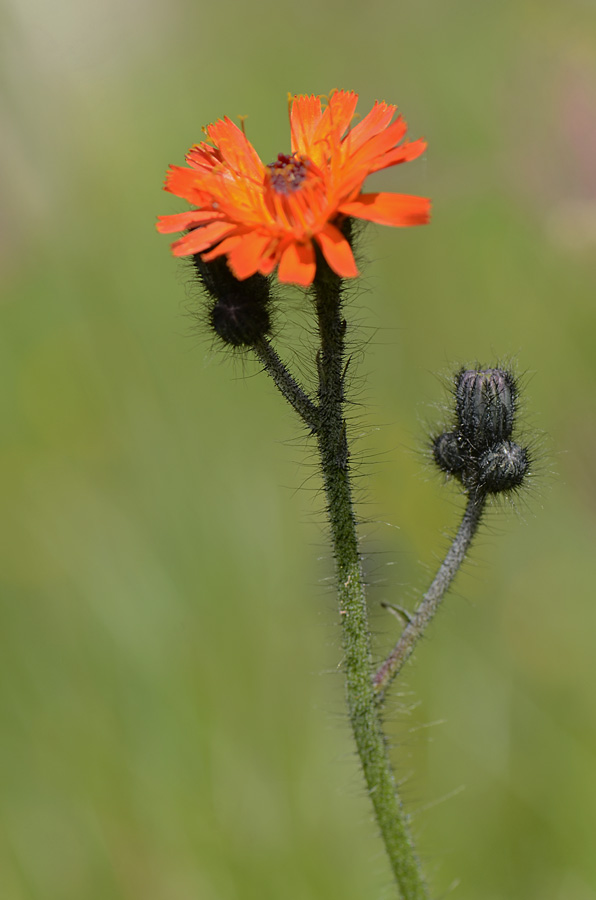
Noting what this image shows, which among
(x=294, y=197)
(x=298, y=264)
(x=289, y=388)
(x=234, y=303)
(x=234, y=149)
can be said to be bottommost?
(x=289, y=388)

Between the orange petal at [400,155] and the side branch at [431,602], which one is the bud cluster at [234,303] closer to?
the orange petal at [400,155]

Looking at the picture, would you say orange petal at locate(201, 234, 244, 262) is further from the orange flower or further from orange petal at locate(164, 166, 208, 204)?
orange petal at locate(164, 166, 208, 204)

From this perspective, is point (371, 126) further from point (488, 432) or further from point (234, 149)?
point (488, 432)

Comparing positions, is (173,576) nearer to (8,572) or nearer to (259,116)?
(8,572)

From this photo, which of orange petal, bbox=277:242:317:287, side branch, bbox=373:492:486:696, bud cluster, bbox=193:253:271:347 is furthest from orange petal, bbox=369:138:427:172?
side branch, bbox=373:492:486:696

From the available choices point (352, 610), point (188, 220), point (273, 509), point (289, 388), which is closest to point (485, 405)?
point (289, 388)

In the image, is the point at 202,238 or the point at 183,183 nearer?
the point at 202,238

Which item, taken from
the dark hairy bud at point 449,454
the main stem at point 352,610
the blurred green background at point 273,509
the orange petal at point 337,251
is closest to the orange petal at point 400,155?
the orange petal at point 337,251
